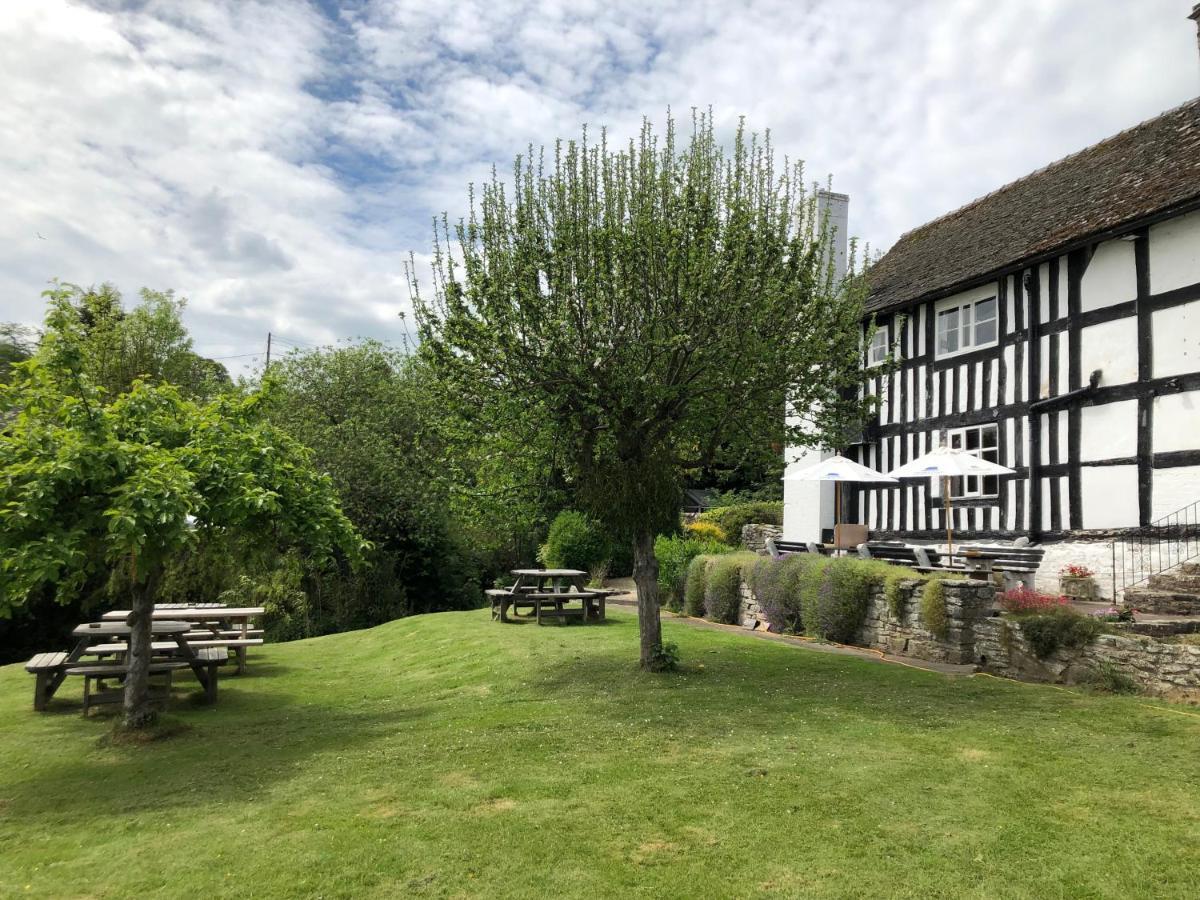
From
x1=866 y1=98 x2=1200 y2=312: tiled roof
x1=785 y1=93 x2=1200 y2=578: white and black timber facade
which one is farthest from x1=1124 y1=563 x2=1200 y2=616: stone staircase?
x1=866 y1=98 x2=1200 y2=312: tiled roof

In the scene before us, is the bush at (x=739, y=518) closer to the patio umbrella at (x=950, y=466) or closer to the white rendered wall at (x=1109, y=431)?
the patio umbrella at (x=950, y=466)

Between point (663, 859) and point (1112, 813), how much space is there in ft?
9.84

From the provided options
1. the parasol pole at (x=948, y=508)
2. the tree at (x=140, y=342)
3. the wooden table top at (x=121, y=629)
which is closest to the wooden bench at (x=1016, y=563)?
the parasol pole at (x=948, y=508)

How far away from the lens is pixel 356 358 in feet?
97.7

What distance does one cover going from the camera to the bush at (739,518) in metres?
28.0

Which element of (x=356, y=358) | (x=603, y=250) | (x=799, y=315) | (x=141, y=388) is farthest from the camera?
(x=356, y=358)

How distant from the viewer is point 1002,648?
1070 cm

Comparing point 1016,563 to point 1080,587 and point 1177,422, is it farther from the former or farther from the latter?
point 1177,422

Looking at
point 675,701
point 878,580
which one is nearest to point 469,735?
point 675,701

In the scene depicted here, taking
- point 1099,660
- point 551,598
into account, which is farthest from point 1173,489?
point 551,598

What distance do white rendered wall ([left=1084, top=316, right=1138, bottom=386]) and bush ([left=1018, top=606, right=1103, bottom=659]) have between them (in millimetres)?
6111

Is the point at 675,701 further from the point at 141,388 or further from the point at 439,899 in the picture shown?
the point at 141,388

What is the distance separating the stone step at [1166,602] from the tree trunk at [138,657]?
472 inches

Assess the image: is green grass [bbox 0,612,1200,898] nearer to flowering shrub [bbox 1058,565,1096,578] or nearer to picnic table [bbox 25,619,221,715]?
picnic table [bbox 25,619,221,715]
